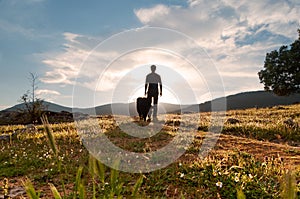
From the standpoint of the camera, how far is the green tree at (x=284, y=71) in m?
36.8

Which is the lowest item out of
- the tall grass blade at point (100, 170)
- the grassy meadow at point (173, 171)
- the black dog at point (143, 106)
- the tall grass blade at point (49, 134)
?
the grassy meadow at point (173, 171)

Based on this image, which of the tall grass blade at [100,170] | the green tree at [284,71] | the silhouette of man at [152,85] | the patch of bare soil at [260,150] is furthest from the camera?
the green tree at [284,71]

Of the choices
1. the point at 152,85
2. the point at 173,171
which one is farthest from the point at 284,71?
the point at 173,171

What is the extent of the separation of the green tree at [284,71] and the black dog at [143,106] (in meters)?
25.1

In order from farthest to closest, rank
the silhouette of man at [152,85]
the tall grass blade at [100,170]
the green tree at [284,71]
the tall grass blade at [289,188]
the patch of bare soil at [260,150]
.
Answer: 1. the green tree at [284,71]
2. the silhouette of man at [152,85]
3. the patch of bare soil at [260,150]
4. the tall grass blade at [100,170]
5. the tall grass blade at [289,188]

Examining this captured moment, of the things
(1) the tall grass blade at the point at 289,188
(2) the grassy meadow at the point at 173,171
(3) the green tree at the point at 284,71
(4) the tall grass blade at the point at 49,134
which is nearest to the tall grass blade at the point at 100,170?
(2) the grassy meadow at the point at 173,171

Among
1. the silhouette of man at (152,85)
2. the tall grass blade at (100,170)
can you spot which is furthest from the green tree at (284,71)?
the tall grass blade at (100,170)

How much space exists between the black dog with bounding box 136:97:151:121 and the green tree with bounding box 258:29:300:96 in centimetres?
2512

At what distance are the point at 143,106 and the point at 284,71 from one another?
26423mm

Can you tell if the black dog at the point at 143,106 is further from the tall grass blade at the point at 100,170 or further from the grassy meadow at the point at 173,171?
the tall grass blade at the point at 100,170

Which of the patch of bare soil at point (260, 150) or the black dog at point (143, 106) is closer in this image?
the patch of bare soil at point (260, 150)

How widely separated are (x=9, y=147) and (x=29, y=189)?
1160cm

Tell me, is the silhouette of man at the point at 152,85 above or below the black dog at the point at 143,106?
above

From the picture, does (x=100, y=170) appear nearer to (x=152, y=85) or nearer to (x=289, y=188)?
(x=289, y=188)
